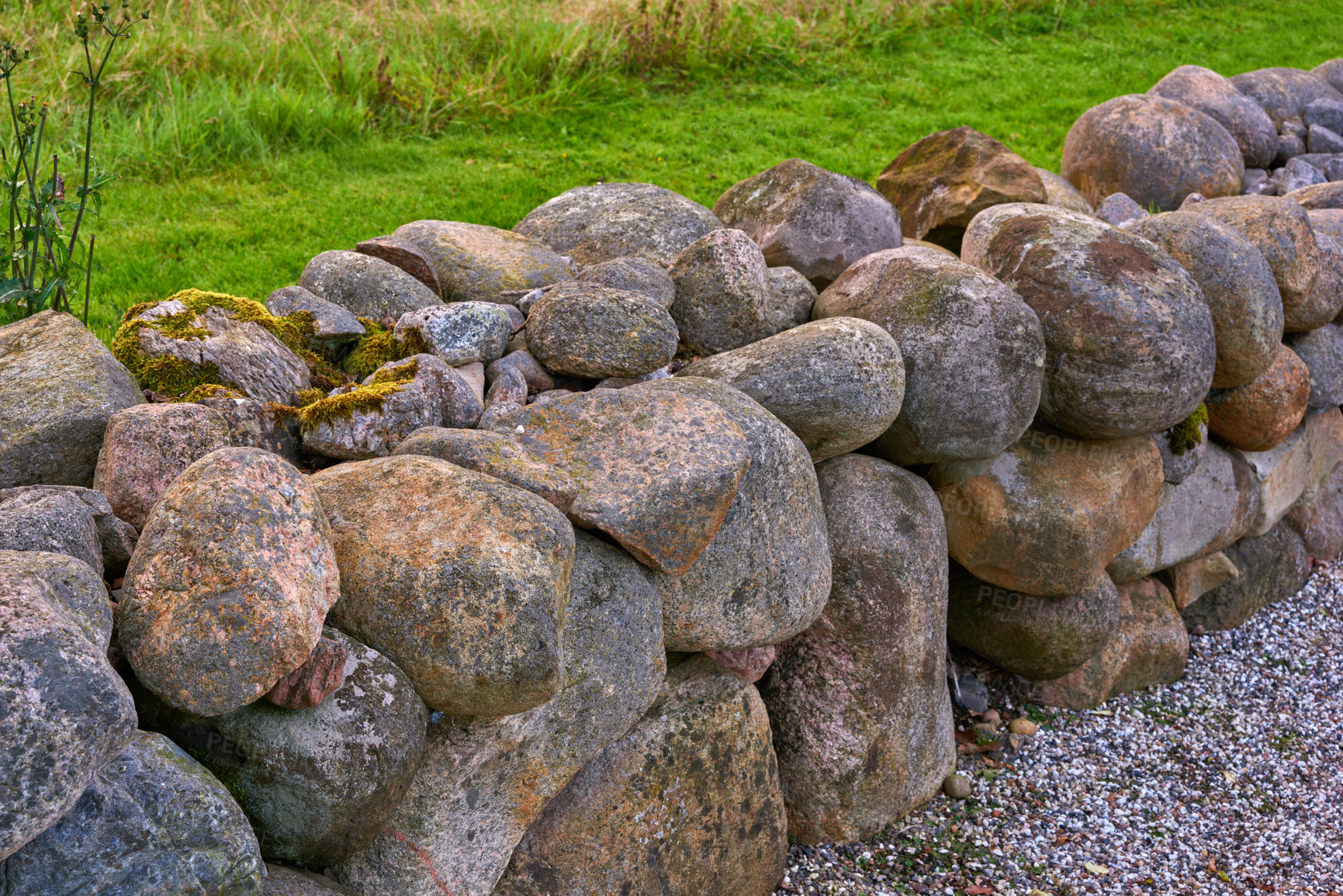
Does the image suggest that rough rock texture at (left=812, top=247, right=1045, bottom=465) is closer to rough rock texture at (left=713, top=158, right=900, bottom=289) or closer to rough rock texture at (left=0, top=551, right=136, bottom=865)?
rough rock texture at (left=713, top=158, right=900, bottom=289)

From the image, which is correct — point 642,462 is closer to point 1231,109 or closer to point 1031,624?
point 1031,624

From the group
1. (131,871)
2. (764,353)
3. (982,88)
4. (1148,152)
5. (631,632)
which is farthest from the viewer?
(982,88)

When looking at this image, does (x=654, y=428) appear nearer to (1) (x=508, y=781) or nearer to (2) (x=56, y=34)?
(1) (x=508, y=781)

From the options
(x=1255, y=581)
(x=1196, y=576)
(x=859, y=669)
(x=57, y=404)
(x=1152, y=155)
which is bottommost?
(x=1255, y=581)

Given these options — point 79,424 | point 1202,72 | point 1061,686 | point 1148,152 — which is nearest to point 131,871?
point 79,424

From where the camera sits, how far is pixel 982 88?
8156mm

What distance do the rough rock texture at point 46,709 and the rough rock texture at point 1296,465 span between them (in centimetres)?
438

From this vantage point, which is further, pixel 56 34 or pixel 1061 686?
pixel 56 34

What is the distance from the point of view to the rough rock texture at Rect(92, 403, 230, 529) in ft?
7.13

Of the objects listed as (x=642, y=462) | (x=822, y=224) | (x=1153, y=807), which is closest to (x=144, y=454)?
(x=642, y=462)

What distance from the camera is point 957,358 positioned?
3201 mm

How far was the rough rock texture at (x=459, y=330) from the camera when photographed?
2896 millimetres

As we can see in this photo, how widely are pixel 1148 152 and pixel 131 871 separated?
5713 millimetres

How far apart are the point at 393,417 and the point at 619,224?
159 centimetres
